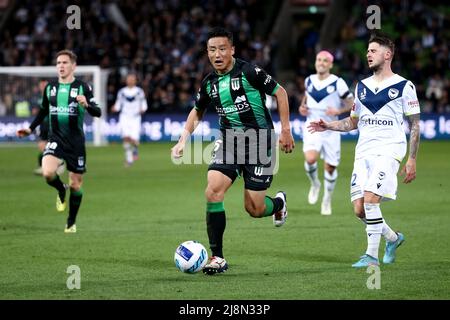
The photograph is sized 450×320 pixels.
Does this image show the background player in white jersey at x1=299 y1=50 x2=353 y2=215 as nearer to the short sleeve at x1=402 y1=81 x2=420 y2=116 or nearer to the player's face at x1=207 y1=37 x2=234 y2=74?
the short sleeve at x1=402 y1=81 x2=420 y2=116

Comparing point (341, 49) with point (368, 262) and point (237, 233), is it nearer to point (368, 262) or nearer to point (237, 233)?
point (237, 233)

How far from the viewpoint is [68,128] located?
42.3ft

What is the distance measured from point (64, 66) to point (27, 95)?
2179 centimetres

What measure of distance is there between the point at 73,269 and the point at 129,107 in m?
18.0

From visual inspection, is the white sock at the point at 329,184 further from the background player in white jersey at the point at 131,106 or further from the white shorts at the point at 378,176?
the background player in white jersey at the point at 131,106

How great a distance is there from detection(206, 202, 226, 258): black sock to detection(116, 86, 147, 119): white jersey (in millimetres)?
17827

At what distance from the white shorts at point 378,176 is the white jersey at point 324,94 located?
601cm

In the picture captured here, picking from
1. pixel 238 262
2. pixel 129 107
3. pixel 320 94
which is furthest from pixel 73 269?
pixel 129 107

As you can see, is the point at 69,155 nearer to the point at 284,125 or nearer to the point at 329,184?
the point at 284,125

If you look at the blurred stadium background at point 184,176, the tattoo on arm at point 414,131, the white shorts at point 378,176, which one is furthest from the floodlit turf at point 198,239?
the tattoo on arm at point 414,131

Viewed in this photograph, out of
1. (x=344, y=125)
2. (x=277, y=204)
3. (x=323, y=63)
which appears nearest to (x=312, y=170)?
(x=323, y=63)

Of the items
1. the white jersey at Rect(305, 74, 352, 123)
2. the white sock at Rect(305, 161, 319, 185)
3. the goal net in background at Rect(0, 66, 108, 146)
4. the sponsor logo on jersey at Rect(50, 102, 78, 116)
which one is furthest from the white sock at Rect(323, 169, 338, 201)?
the goal net in background at Rect(0, 66, 108, 146)

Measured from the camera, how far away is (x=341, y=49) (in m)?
36.2

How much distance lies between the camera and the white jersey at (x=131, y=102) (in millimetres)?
27125
